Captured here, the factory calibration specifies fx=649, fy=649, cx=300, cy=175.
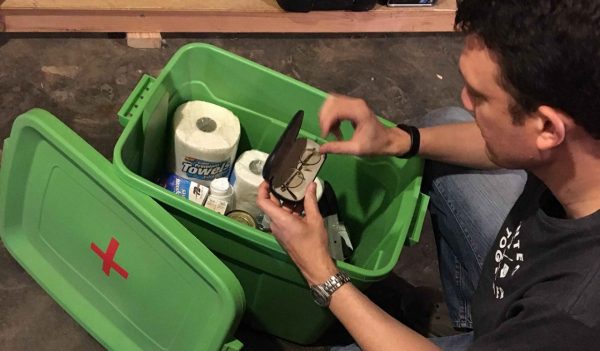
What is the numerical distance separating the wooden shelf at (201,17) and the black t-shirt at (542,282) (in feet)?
3.15

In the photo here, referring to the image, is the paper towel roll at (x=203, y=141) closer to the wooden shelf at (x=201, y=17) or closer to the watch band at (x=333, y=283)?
the watch band at (x=333, y=283)

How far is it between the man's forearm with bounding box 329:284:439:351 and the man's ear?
273 mm

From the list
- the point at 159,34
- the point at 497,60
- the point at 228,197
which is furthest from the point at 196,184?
the point at 159,34

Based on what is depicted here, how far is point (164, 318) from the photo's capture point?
97 centimetres

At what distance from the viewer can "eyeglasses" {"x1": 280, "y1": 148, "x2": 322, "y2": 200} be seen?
95cm

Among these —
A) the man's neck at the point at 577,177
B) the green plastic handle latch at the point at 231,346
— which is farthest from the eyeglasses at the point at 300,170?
the man's neck at the point at 577,177

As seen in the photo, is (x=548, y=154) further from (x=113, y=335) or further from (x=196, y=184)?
(x=113, y=335)

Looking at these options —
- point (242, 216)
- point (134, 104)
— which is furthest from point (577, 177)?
point (134, 104)

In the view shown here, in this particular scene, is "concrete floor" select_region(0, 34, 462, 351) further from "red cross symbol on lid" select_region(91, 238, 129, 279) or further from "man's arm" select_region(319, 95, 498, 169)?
"man's arm" select_region(319, 95, 498, 169)

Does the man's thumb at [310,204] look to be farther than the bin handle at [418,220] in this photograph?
No

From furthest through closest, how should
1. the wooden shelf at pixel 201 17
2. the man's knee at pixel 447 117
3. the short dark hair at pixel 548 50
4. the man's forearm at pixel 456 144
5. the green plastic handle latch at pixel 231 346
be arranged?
the wooden shelf at pixel 201 17 → the man's knee at pixel 447 117 → the man's forearm at pixel 456 144 → the green plastic handle latch at pixel 231 346 → the short dark hair at pixel 548 50

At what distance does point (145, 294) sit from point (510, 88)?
606 millimetres

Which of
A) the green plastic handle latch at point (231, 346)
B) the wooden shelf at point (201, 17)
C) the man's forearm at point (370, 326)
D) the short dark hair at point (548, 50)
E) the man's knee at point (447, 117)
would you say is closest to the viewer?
the short dark hair at point (548, 50)

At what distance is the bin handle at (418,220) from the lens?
977 millimetres
